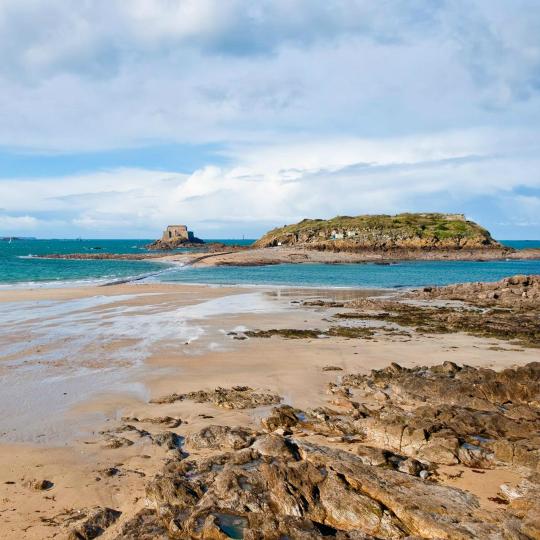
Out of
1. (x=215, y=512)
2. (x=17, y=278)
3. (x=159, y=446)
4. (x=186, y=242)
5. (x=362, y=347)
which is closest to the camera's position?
(x=215, y=512)

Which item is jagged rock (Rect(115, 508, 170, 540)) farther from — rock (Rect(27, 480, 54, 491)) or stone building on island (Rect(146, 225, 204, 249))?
stone building on island (Rect(146, 225, 204, 249))

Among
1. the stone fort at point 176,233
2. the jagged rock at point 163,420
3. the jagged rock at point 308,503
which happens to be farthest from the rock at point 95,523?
the stone fort at point 176,233

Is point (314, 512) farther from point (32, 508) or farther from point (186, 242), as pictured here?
point (186, 242)

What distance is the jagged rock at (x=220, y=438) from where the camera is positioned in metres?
10.1

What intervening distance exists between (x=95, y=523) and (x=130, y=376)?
8819 millimetres

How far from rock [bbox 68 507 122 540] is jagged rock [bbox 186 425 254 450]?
2.70m

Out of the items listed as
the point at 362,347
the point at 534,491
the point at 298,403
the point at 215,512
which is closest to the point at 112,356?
the point at 298,403

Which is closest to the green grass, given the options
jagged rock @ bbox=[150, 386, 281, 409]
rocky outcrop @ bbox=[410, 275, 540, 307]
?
rocky outcrop @ bbox=[410, 275, 540, 307]

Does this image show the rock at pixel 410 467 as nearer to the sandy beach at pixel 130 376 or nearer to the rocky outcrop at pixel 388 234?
the sandy beach at pixel 130 376

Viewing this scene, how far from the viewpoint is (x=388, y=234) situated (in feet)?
373

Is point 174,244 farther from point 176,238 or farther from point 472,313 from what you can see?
point 472,313

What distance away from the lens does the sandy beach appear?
8570 mm

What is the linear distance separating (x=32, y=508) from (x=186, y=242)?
543 ft

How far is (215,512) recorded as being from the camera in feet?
23.5
